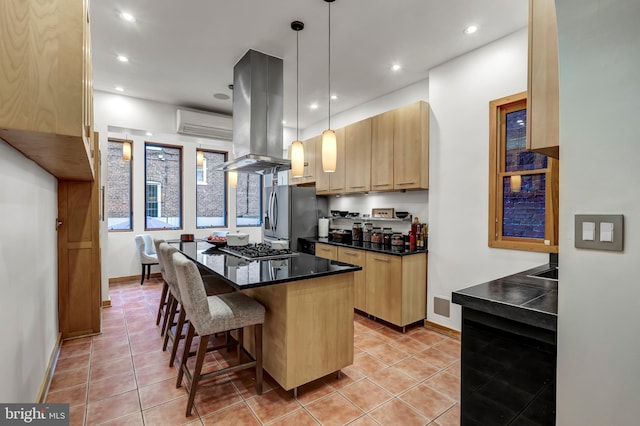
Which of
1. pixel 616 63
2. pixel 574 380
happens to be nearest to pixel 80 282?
pixel 574 380

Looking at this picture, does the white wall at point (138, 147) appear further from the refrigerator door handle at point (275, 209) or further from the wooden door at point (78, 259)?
the refrigerator door handle at point (275, 209)

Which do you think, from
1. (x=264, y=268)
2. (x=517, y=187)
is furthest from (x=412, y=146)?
(x=264, y=268)

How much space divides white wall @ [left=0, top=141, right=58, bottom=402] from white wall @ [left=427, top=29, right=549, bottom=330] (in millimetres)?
3483

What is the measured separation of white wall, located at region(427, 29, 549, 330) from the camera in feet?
9.37

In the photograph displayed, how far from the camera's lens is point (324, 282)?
222cm

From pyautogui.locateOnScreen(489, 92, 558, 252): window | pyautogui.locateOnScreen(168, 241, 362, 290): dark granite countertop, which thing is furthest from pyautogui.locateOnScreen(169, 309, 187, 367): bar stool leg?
pyautogui.locateOnScreen(489, 92, 558, 252): window

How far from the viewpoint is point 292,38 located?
3021mm

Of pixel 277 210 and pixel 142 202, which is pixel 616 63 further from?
pixel 142 202

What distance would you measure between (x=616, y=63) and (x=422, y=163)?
8.20 ft

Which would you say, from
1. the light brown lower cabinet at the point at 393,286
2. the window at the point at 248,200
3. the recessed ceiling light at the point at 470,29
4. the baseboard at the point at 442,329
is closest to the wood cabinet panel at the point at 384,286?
the light brown lower cabinet at the point at 393,286

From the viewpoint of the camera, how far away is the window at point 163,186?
5766 mm

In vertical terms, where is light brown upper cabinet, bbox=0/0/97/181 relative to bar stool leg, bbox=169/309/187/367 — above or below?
above

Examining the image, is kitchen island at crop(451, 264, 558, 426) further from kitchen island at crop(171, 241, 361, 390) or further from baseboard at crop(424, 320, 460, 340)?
baseboard at crop(424, 320, 460, 340)

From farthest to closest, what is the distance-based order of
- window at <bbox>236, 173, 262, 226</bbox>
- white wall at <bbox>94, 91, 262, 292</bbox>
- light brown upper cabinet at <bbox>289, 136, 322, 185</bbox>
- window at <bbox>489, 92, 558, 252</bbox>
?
window at <bbox>236, 173, 262, 226</bbox> → light brown upper cabinet at <bbox>289, 136, 322, 185</bbox> → white wall at <bbox>94, 91, 262, 292</bbox> → window at <bbox>489, 92, 558, 252</bbox>
